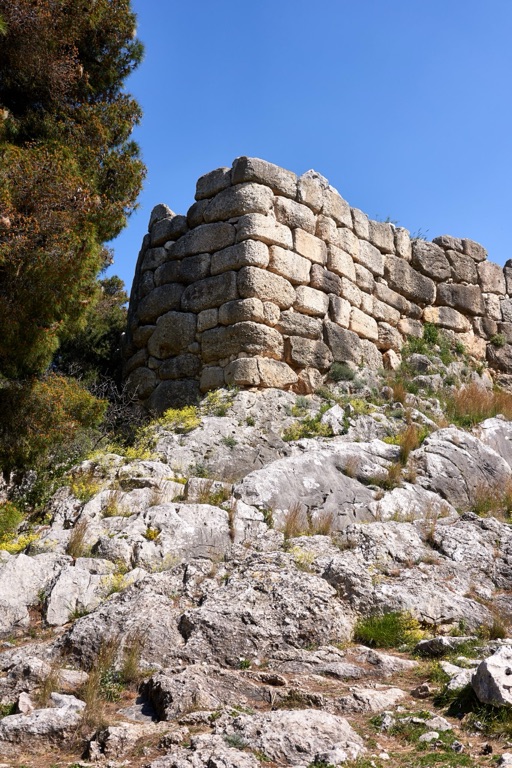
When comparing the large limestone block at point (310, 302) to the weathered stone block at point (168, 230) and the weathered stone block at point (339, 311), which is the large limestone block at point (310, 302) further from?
the weathered stone block at point (168, 230)

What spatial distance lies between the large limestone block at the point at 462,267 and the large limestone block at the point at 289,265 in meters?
4.18

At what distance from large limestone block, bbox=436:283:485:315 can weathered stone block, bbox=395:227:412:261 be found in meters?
0.90

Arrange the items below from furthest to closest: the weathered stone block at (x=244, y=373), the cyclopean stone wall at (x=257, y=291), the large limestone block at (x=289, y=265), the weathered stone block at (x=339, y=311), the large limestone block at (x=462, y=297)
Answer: the large limestone block at (x=462, y=297) < the weathered stone block at (x=339, y=311) < the large limestone block at (x=289, y=265) < the cyclopean stone wall at (x=257, y=291) < the weathered stone block at (x=244, y=373)

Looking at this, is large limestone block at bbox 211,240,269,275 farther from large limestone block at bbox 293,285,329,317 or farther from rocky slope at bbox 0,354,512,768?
rocky slope at bbox 0,354,512,768

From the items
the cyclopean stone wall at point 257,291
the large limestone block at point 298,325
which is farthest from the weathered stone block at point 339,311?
the large limestone block at point 298,325

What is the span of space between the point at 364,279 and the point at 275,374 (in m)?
2.97

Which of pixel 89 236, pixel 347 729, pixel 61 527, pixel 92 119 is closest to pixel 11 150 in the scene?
pixel 89 236

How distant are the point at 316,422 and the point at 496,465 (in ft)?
7.09

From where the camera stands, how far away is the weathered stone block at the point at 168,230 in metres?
11.4

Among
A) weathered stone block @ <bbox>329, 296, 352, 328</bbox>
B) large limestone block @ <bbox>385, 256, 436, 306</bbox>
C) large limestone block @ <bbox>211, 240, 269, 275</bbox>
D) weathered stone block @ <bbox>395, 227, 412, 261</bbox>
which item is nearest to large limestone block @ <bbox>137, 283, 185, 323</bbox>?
large limestone block @ <bbox>211, 240, 269, 275</bbox>

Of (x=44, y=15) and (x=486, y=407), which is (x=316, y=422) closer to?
(x=486, y=407)

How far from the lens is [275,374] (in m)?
10.0

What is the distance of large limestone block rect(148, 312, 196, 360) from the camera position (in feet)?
34.6

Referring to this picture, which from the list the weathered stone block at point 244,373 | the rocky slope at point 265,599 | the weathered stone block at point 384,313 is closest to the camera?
the rocky slope at point 265,599
